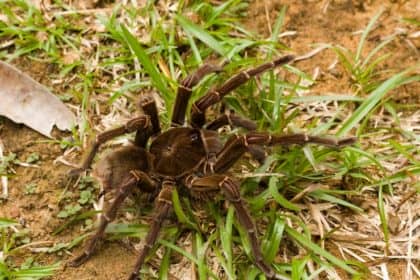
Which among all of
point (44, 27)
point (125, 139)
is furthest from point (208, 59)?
point (44, 27)

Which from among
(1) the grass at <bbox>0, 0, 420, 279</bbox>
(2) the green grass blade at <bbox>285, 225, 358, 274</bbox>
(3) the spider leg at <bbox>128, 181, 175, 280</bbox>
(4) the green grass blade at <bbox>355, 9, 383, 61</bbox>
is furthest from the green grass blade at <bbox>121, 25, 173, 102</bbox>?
(4) the green grass blade at <bbox>355, 9, 383, 61</bbox>

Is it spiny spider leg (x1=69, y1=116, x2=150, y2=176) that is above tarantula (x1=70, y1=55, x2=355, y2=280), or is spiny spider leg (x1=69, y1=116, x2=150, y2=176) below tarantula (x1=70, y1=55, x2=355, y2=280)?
above

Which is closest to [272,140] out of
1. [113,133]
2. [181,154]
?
[181,154]

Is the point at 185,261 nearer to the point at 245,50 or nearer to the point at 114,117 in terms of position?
the point at 114,117

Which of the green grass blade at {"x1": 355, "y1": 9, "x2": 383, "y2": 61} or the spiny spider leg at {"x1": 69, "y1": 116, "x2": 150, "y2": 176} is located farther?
the green grass blade at {"x1": 355, "y1": 9, "x2": 383, "y2": 61}

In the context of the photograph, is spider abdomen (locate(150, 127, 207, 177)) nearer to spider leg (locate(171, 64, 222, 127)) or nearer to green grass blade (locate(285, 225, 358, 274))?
spider leg (locate(171, 64, 222, 127))

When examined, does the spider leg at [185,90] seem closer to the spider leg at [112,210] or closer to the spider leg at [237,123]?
the spider leg at [237,123]

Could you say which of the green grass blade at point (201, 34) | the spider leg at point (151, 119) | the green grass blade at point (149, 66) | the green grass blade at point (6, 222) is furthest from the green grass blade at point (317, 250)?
the green grass blade at point (6, 222)
